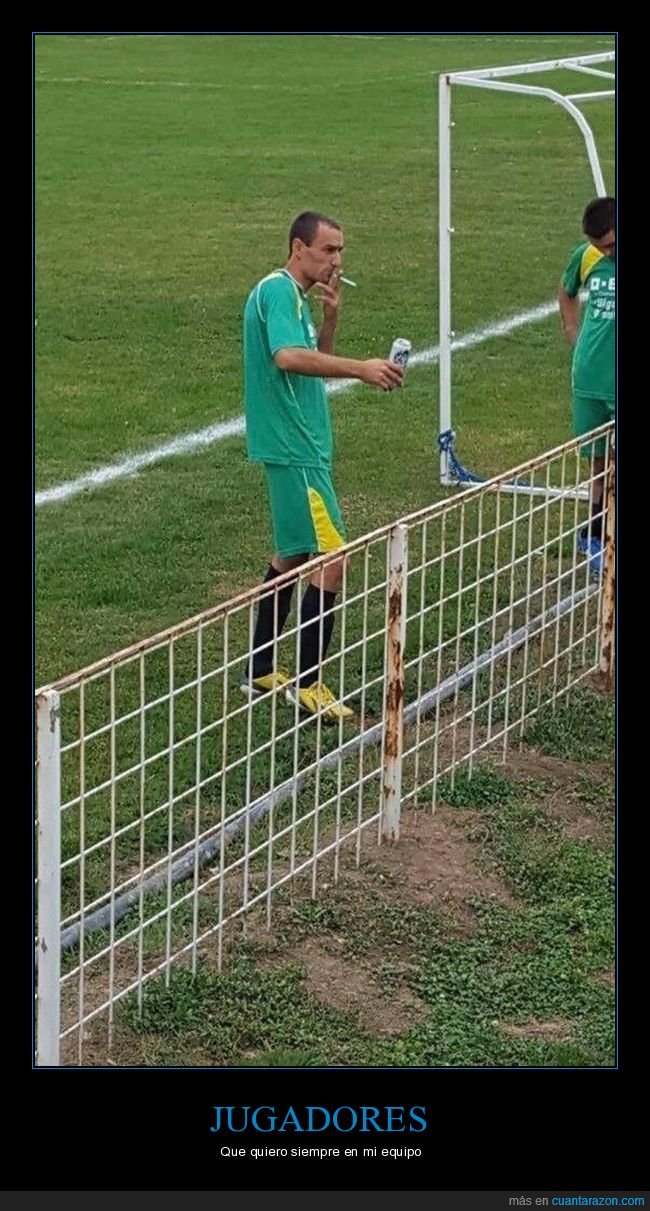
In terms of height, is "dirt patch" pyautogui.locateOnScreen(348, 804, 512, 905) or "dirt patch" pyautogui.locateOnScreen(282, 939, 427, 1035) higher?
"dirt patch" pyautogui.locateOnScreen(348, 804, 512, 905)

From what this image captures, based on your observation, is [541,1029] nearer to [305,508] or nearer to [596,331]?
[305,508]

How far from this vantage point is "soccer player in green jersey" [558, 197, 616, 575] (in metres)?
8.05

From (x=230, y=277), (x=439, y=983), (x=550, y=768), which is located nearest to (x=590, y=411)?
(x=550, y=768)

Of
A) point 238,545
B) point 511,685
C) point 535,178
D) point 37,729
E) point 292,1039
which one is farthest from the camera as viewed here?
point 535,178

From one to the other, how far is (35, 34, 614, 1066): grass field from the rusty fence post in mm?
240

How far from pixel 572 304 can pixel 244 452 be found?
2.37m

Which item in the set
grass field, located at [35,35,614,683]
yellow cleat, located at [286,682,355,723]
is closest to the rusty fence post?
yellow cleat, located at [286,682,355,723]

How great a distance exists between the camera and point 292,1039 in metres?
4.55

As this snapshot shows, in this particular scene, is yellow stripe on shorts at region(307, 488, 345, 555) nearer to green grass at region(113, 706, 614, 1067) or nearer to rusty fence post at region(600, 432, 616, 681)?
rusty fence post at region(600, 432, 616, 681)

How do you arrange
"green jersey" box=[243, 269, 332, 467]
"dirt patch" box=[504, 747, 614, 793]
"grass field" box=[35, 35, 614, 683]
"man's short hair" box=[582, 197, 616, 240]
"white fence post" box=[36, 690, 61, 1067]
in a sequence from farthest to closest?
1. "grass field" box=[35, 35, 614, 683]
2. "man's short hair" box=[582, 197, 616, 240]
3. "green jersey" box=[243, 269, 332, 467]
4. "dirt patch" box=[504, 747, 614, 793]
5. "white fence post" box=[36, 690, 61, 1067]

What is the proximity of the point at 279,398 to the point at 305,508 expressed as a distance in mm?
403

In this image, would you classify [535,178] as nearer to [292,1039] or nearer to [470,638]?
[470,638]

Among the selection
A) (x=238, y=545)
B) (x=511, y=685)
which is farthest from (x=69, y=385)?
(x=511, y=685)

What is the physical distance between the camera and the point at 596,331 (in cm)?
835
